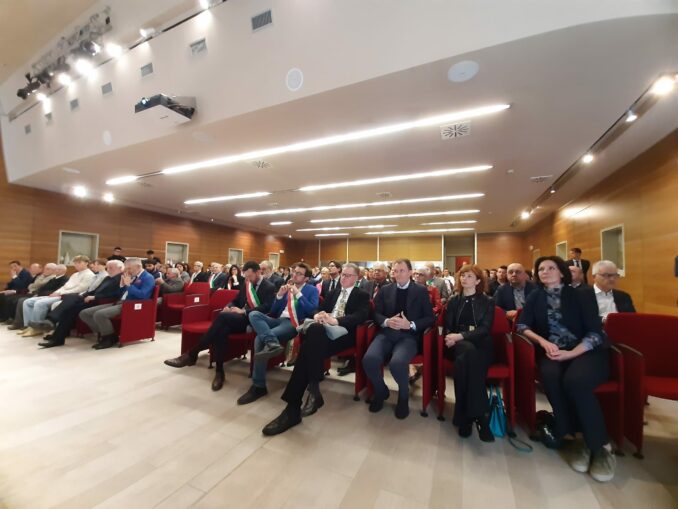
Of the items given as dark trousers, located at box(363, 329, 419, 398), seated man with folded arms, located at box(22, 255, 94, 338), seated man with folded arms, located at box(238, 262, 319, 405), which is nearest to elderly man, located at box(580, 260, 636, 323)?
dark trousers, located at box(363, 329, 419, 398)

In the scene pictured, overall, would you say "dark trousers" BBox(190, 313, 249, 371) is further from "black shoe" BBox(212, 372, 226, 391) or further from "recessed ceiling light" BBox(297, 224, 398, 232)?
"recessed ceiling light" BBox(297, 224, 398, 232)

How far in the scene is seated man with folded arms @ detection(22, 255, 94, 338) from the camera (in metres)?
4.96

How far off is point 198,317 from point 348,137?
3335 millimetres

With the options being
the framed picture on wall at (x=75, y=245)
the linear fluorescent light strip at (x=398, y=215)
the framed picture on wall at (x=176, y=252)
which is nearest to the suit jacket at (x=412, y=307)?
the linear fluorescent light strip at (x=398, y=215)

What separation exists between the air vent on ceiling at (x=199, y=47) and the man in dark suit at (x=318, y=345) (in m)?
3.38

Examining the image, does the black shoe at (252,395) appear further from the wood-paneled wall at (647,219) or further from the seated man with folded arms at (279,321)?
the wood-paneled wall at (647,219)

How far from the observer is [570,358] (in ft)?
6.87

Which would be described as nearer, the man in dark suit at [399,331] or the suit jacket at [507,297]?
the man in dark suit at [399,331]

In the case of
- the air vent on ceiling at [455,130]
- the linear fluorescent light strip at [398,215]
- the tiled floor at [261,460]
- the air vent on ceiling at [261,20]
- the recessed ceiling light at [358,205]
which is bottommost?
the tiled floor at [261,460]

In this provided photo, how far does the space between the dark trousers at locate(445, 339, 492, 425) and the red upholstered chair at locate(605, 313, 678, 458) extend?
89 centimetres

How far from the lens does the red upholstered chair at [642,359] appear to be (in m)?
1.94

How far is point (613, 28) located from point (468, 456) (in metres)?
3.42

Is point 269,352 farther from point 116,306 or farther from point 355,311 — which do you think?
point 116,306

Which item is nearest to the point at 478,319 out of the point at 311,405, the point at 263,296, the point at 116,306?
the point at 311,405
